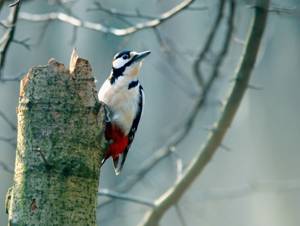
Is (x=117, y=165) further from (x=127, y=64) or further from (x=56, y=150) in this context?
(x=56, y=150)

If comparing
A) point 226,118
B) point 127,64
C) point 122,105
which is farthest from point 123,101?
point 226,118

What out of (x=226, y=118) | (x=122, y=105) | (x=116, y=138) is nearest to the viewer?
(x=116, y=138)

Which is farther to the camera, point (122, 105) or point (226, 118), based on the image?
point (226, 118)

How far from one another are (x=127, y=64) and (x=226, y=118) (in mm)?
718

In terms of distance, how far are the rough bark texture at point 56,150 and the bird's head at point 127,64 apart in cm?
129

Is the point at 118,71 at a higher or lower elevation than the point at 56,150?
lower

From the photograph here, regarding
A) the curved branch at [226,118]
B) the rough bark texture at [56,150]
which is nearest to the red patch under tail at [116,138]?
the curved branch at [226,118]

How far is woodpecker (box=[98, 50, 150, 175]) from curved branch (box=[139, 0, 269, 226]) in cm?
59

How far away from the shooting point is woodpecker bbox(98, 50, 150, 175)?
5.11 metres

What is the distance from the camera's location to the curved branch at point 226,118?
5.56m

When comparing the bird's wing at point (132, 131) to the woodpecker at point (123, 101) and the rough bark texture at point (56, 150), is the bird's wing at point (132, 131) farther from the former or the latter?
the rough bark texture at point (56, 150)

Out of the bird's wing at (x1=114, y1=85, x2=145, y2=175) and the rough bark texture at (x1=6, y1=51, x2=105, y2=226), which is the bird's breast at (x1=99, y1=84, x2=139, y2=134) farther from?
the rough bark texture at (x1=6, y1=51, x2=105, y2=226)

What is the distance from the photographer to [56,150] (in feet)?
13.0

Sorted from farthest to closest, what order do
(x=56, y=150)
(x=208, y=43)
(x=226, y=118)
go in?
(x=208, y=43)
(x=226, y=118)
(x=56, y=150)
